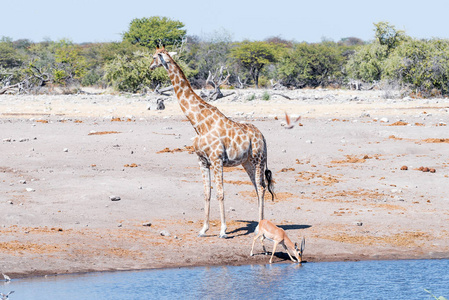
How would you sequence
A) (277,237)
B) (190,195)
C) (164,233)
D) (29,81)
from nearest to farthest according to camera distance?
(277,237) < (164,233) < (190,195) < (29,81)

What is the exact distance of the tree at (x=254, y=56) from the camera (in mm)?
61547

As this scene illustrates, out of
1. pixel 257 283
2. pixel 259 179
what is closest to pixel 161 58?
pixel 259 179

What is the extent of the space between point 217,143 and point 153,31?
57.2 metres

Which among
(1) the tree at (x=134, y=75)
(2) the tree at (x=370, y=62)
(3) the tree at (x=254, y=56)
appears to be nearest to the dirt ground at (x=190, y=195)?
(1) the tree at (x=134, y=75)

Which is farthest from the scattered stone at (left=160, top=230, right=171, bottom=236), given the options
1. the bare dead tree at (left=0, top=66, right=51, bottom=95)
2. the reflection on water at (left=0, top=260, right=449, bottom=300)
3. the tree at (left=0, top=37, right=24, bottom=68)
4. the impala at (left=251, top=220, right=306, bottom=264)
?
the tree at (left=0, top=37, right=24, bottom=68)

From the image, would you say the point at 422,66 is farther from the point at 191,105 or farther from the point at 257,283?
the point at 257,283

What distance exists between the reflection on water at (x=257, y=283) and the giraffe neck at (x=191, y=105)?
2635mm

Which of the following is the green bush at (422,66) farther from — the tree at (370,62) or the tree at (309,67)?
the tree at (309,67)

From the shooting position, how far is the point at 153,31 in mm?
67062

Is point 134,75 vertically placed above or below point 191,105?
above

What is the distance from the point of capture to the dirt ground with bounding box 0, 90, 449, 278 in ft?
35.9

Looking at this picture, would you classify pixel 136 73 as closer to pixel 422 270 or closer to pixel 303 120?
pixel 303 120

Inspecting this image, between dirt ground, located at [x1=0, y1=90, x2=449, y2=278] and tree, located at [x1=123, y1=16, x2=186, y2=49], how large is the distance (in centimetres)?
4184

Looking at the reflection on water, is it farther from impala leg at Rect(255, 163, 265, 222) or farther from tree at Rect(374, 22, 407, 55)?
tree at Rect(374, 22, 407, 55)
